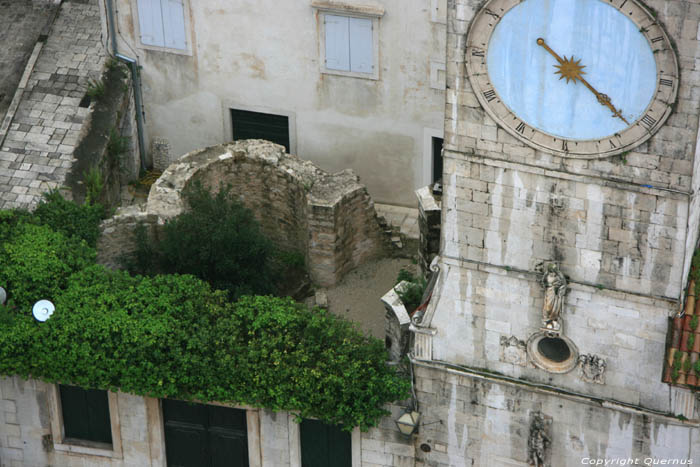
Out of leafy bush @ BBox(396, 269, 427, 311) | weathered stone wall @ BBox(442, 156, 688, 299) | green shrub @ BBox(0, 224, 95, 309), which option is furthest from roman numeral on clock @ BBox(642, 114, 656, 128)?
green shrub @ BBox(0, 224, 95, 309)

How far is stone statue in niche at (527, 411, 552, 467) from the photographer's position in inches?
1109

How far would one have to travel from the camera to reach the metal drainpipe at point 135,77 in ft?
117

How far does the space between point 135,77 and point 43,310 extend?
8.54 m

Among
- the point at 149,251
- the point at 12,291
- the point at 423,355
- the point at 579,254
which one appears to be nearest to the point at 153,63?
the point at 149,251

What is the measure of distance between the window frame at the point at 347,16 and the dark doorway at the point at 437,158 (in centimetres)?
194

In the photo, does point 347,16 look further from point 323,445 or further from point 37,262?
point 323,445

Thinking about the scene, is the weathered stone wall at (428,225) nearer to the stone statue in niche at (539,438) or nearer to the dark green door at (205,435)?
the stone statue in niche at (539,438)

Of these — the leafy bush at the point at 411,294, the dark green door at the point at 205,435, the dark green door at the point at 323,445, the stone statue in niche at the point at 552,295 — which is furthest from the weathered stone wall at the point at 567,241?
the dark green door at the point at 205,435

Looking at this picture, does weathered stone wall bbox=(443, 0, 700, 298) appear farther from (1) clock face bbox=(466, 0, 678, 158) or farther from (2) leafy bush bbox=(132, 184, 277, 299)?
(2) leafy bush bbox=(132, 184, 277, 299)

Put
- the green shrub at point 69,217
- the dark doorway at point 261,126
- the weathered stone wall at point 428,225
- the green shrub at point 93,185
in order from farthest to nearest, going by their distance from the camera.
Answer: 1. the dark doorway at point 261,126
2. the green shrub at point 93,185
3. the green shrub at point 69,217
4. the weathered stone wall at point 428,225

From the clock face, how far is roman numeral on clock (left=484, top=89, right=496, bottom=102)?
16 millimetres

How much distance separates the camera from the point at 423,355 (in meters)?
28.4

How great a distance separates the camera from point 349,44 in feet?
113

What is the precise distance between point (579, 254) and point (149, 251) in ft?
34.9
